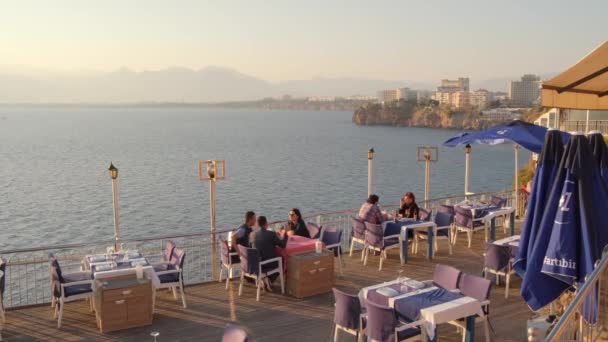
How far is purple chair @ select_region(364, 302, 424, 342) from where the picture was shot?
6.82 meters

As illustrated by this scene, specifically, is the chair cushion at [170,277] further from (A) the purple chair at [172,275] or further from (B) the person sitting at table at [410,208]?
(B) the person sitting at table at [410,208]

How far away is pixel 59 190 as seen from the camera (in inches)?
1944

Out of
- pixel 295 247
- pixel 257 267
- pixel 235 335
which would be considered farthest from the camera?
pixel 295 247

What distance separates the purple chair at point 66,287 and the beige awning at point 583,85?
6.97 m

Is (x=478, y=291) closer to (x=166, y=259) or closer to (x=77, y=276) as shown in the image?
(x=166, y=259)

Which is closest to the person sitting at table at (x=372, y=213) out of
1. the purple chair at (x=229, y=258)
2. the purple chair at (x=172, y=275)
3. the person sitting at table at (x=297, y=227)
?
the person sitting at table at (x=297, y=227)

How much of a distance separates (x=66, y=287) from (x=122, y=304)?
0.91 m

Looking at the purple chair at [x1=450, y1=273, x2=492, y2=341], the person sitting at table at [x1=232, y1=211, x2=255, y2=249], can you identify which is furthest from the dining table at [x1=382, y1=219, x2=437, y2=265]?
the purple chair at [x1=450, y1=273, x2=492, y2=341]

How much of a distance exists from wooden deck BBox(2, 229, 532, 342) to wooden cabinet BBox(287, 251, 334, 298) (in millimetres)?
178

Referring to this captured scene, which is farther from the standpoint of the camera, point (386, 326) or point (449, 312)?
point (449, 312)

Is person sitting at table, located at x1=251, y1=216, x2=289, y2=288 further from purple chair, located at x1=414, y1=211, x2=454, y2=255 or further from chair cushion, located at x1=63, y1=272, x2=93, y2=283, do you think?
purple chair, located at x1=414, y1=211, x2=454, y2=255

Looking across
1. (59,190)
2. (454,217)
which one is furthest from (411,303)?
(59,190)

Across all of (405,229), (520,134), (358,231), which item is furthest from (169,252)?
(520,134)

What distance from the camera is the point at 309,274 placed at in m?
10.2
